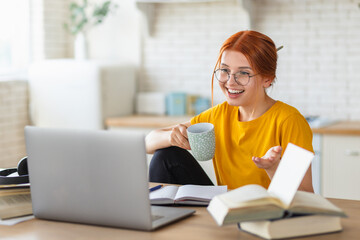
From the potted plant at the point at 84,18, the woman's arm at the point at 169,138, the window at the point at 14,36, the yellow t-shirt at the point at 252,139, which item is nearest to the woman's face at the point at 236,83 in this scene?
the yellow t-shirt at the point at 252,139

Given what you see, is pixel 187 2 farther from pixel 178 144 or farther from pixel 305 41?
pixel 178 144

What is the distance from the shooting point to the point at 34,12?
4.63m

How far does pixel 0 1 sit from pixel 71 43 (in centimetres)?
72

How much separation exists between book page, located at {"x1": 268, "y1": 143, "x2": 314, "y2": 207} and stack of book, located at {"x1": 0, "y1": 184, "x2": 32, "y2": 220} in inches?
29.7

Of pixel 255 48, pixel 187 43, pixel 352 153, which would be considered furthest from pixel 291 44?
pixel 255 48

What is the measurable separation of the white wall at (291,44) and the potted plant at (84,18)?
0.43 meters

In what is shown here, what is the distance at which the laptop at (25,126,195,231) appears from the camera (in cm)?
146

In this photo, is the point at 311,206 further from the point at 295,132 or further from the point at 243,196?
the point at 295,132

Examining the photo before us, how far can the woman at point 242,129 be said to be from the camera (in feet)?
7.11

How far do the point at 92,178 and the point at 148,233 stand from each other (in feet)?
0.69

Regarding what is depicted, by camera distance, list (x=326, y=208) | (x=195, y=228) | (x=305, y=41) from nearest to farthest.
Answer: (x=326, y=208), (x=195, y=228), (x=305, y=41)

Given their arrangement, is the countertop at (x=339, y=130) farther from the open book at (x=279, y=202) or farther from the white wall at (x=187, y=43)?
the open book at (x=279, y=202)

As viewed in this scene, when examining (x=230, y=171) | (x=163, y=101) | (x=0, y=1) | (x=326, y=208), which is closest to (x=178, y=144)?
(x=230, y=171)

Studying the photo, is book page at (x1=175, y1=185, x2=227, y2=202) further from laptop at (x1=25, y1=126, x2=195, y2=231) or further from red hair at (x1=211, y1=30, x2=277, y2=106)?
red hair at (x1=211, y1=30, x2=277, y2=106)
